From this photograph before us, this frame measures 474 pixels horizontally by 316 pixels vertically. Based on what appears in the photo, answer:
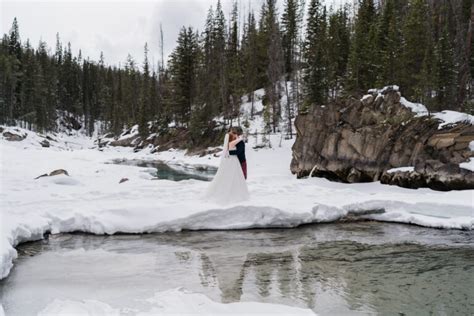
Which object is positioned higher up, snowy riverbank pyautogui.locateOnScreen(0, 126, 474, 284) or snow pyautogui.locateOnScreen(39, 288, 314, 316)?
snowy riverbank pyautogui.locateOnScreen(0, 126, 474, 284)

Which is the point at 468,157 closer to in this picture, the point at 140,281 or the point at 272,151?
the point at 140,281

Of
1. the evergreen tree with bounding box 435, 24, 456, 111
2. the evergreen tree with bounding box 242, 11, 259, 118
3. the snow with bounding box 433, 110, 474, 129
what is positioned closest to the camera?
the snow with bounding box 433, 110, 474, 129

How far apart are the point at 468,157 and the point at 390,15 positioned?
102ft

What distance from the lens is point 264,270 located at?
703cm

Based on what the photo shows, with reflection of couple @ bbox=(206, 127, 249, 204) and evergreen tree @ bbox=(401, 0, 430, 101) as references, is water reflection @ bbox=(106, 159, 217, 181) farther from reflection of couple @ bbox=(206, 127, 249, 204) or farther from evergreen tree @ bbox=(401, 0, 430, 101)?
evergreen tree @ bbox=(401, 0, 430, 101)

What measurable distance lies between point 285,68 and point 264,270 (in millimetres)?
51129

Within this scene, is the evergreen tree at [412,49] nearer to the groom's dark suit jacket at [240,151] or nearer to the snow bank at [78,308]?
the groom's dark suit jacket at [240,151]

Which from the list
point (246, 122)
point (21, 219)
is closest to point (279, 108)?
point (246, 122)

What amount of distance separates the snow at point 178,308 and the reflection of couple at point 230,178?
595cm

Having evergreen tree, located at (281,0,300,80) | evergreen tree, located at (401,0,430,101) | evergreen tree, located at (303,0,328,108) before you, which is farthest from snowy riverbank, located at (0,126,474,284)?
evergreen tree, located at (281,0,300,80)

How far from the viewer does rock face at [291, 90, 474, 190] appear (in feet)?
48.3

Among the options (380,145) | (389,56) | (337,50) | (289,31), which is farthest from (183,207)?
(289,31)

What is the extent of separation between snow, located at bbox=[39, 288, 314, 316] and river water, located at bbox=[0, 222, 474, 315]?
7.4 inches

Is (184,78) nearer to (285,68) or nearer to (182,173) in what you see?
(285,68)
